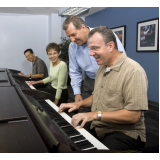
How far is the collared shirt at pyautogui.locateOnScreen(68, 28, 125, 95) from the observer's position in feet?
7.06

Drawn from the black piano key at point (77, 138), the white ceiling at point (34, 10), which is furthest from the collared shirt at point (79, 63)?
the white ceiling at point (34, 10)

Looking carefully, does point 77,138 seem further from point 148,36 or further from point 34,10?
point 34,10

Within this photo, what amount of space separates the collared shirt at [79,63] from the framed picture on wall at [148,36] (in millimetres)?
2644

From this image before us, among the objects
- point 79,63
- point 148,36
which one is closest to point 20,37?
point 148,36

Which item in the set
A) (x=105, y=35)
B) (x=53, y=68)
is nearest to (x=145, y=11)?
(x=53, y=68)

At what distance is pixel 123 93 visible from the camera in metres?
1.28

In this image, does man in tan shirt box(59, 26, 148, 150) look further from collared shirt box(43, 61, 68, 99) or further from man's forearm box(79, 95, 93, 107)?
collared shirt box(43, 61, 68, 99)

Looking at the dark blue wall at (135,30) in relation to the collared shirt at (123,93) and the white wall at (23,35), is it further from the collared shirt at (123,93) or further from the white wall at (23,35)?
the collared shirt at (123,93)

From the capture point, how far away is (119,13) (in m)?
5.45

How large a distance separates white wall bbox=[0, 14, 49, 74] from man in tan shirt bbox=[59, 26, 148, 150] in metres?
6.49

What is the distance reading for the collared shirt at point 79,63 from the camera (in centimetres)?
215

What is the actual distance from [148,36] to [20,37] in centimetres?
514

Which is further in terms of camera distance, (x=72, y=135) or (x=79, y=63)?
(x=79, y=63)

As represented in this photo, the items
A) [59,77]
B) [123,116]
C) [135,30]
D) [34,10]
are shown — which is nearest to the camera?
[123,116]
